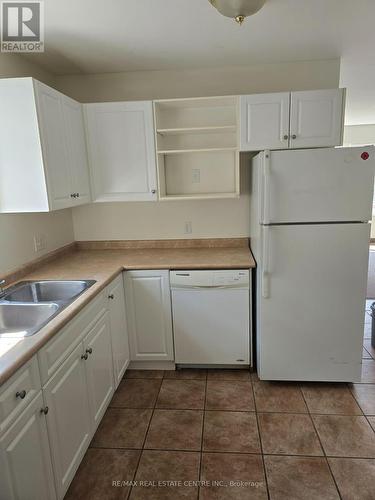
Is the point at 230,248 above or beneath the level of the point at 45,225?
beneath

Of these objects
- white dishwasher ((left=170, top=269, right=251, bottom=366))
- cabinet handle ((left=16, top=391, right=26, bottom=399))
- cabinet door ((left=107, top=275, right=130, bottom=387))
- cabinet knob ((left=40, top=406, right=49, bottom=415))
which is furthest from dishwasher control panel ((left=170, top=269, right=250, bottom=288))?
cabinet handle ((left=16, top=391, right=26, bottom=399))

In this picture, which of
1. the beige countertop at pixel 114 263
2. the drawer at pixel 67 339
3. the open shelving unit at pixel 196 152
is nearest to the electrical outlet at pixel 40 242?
the beige countertop at pixel 114 263

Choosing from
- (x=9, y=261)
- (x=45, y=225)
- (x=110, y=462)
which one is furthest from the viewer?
(x=45, y=225)

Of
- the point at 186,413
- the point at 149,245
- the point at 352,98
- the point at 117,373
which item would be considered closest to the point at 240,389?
the point at 186,413

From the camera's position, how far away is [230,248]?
115 inches

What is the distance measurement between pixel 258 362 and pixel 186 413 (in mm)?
647

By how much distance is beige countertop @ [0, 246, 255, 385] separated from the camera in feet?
5.79

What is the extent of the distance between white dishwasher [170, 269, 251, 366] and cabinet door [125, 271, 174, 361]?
64 millimetres

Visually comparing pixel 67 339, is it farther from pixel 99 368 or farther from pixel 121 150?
pixel 121 150

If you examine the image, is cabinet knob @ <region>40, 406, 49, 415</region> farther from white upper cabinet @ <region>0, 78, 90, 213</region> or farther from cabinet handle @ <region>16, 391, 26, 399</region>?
white upper cabinet @ <region>0, 78, 90, 213</region>

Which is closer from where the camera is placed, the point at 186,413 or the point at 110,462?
the point at 110,462

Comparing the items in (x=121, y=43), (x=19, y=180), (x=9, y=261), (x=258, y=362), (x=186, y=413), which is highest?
(x=121, y=43)

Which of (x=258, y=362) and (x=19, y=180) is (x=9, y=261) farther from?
(x=258, y=362)

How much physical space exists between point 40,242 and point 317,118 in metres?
2.26
